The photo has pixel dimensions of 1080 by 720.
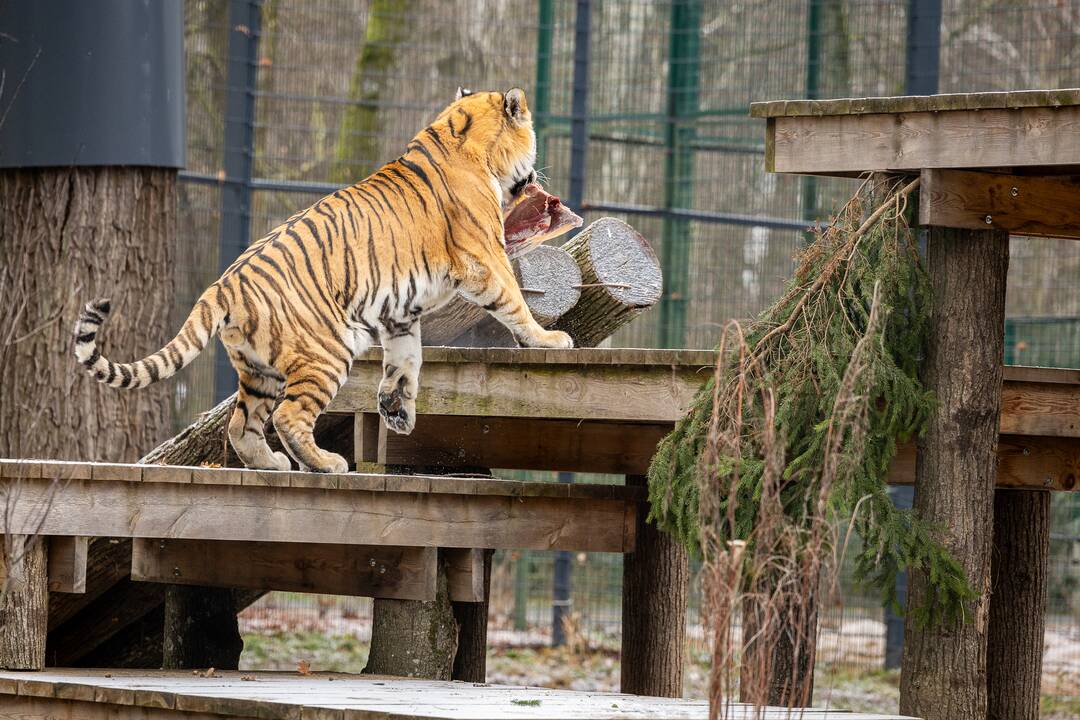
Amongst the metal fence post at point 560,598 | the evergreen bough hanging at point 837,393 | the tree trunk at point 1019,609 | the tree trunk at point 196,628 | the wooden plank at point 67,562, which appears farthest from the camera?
the metal fence post at point 560,598

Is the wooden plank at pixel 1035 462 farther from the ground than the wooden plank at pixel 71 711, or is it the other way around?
the wooden plank at pixel 1035 462

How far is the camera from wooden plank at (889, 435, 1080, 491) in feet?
19.9

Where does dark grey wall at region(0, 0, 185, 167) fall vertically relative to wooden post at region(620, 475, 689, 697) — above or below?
above

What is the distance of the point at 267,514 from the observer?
5195mm

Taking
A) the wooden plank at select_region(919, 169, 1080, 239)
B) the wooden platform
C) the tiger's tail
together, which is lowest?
the wooden platform

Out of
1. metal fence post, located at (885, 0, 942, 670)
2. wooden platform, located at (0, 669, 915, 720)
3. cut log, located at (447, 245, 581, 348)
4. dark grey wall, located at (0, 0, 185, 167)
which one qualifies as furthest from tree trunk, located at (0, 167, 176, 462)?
metal fence post, located at (885, 0, 942, 670)

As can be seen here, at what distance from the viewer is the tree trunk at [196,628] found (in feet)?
22.0

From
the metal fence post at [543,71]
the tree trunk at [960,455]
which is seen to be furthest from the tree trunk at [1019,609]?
the metal fence post at [543,71]

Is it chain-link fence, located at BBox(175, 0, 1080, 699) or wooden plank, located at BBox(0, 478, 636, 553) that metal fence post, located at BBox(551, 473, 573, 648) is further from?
wooden plank, located at BBox(0, 478, 636, 553)

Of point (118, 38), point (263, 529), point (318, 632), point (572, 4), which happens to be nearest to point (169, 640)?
point (263, 529)

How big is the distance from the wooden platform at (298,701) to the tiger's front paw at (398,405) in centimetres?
105

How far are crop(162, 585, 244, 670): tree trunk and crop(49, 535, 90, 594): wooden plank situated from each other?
5.07 feet

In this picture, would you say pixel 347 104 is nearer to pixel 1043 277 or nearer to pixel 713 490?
pixel 1043 277

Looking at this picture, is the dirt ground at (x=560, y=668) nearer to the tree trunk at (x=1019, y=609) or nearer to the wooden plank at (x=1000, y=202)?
the tree trunk at (x=1019, y=609)
